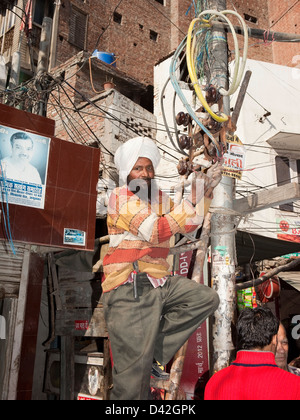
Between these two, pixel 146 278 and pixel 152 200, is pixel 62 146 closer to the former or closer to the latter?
pixel 152 200

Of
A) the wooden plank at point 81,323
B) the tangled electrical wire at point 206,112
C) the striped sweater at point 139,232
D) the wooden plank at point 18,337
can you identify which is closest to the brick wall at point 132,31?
the wooden plank at point 18,337

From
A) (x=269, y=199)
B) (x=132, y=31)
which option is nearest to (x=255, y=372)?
(x=269, y=199)

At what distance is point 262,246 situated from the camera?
26.6 feet

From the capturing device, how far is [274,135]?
579 inches

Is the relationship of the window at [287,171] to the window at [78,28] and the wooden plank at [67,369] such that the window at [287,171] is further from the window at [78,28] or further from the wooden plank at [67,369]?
the window at [78,28]

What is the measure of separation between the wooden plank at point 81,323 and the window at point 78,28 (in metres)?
17.1

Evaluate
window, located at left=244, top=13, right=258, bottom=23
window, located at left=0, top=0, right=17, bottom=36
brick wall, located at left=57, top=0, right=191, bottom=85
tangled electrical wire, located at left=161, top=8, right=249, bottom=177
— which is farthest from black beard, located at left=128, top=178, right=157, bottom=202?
window, located at left=244, top=13, right=258, bottom=23

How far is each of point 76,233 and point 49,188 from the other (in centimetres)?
94

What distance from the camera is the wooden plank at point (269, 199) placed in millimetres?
4035

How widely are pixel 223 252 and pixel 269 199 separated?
83 cm

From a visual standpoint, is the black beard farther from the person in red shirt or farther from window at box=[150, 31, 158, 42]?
window at box=[150, 31, 158, 42]

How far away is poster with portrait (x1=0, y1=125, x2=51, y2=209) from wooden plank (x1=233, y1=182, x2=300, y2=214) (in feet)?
11.6

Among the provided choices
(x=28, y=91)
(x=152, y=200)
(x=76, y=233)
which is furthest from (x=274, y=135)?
(x=152, y=200)

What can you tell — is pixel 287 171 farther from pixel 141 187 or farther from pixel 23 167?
pixel 141 187
